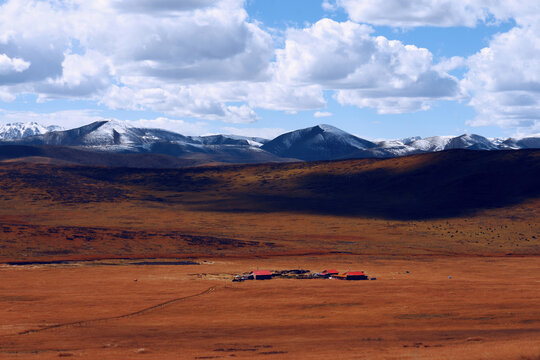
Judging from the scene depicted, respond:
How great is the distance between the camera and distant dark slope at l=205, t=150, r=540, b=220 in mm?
124375

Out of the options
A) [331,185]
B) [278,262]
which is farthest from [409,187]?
[278,262]

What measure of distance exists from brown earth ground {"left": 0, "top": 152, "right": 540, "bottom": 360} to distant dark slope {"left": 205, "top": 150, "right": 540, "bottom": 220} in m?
0.60

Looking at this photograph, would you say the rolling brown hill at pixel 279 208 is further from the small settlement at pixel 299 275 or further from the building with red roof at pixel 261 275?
the building with red roof at pixel 261 275

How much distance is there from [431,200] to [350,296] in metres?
86.1

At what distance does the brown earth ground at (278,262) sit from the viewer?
34469 millimetres

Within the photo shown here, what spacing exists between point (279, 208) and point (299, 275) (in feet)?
221

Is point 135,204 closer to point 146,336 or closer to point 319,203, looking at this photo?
point 319,203

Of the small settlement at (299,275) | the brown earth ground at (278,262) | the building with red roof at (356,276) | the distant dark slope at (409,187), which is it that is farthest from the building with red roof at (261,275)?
the distant dark slope at (409,187)

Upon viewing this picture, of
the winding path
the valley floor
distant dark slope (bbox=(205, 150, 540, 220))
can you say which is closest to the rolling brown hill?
distant dark slope (bbox=(205, 150, 540, 220))

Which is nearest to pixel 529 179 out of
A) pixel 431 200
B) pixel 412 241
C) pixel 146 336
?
pixel 431 200

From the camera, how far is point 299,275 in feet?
193

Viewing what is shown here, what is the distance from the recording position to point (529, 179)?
135250mm

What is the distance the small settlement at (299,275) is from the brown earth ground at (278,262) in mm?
1786

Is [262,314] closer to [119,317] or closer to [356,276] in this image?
[119,317]
